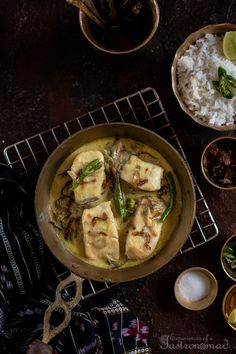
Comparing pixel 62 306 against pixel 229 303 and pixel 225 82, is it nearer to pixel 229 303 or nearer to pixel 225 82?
pixel 229 303

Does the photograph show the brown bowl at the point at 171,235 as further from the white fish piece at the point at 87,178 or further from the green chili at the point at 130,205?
the green chili at the point at 130,205

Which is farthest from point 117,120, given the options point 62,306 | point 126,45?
point 62,306

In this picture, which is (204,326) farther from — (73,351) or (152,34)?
(152,34)

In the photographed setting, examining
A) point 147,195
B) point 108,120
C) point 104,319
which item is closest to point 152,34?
point 108,120

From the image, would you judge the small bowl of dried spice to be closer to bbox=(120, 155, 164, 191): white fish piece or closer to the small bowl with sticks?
bbox=(120, 155, 164, 191): white fish piece

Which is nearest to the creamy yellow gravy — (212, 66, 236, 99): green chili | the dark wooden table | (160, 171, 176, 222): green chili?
(160, 171, 176, 222): green chili

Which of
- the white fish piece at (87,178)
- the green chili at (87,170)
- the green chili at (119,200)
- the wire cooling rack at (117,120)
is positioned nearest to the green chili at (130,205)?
the green chili at (119,200)
